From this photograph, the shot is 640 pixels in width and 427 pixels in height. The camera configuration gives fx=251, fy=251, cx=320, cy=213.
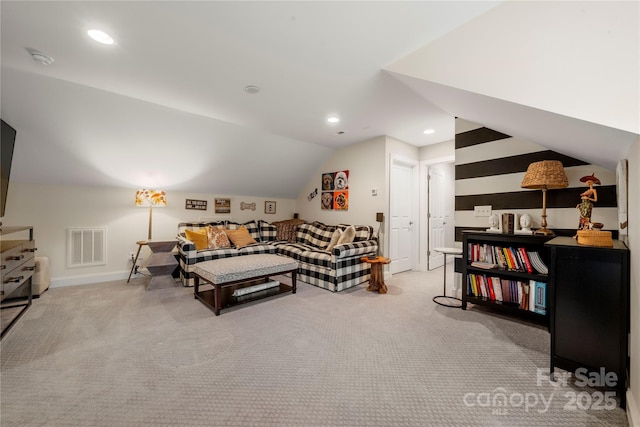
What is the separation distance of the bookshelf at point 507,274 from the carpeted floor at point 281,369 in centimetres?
17

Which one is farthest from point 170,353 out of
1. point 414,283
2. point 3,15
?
point 414,283

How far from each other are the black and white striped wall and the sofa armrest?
4.02ft

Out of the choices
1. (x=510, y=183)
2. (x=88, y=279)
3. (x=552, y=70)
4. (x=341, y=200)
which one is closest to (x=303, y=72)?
(x=552, y=70)

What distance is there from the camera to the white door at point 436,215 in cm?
489

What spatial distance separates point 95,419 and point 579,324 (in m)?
2.89

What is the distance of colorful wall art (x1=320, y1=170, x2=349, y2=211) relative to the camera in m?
4.77

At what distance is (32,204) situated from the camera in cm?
346

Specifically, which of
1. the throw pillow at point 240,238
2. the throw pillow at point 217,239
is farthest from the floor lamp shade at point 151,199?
the throw pillow at point 240,238

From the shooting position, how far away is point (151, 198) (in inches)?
157

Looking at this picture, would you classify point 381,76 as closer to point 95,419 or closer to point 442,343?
point 442,343

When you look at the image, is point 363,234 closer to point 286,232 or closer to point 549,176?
point 286,232

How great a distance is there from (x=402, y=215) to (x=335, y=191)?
4.44 ft

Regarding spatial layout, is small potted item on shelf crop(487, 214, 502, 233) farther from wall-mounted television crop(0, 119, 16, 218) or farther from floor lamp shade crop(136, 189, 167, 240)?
wall-mounted television crop(0, 119, 16, 218)

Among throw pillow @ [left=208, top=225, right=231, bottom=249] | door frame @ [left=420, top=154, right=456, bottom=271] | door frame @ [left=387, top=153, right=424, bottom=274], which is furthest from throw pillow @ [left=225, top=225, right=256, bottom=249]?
door frame @ [left=420, top=154, right=456, bottom=271]
